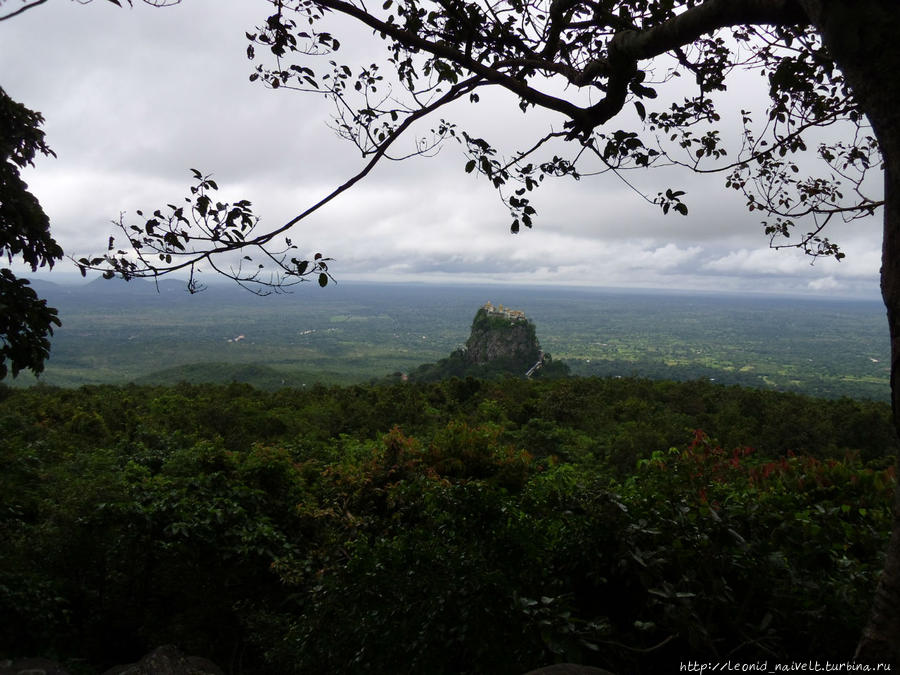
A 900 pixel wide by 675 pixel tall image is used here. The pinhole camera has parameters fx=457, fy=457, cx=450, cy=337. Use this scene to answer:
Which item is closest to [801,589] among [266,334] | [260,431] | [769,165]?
[769,165]

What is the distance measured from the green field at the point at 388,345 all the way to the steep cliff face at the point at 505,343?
8.21 m

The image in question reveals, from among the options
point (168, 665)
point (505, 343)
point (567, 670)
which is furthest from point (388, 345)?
point (567, 670)

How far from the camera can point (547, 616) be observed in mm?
2285

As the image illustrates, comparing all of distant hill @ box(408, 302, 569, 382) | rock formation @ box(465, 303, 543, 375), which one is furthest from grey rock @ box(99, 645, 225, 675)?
rock formation @ box(465, 303, 543, 375)

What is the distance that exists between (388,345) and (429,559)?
9808 centimetres

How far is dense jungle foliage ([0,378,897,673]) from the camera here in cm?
230

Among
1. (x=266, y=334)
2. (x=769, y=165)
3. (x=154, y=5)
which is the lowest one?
(x=266, y=334)

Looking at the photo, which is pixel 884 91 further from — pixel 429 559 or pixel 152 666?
pixel 152 666

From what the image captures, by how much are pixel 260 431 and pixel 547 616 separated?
8.92 metres

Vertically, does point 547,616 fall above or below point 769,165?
below

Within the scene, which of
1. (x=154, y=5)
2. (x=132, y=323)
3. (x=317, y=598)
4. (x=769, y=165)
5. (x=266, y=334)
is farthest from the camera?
(x=132, y=323)

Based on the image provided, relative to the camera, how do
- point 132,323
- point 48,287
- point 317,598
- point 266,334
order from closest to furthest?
point 317,598
point 266,334
point 132,323
point 48,287

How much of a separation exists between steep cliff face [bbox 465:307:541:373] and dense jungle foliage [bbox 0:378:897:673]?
3896 centimetres

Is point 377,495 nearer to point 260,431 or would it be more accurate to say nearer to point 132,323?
point 260,431
